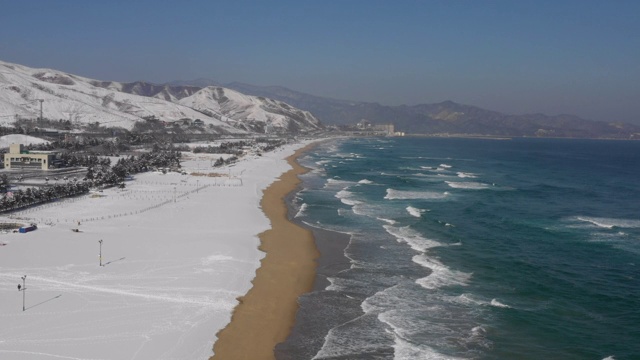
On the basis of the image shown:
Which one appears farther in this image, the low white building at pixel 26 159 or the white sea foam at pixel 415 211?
the low white building at pixel 26 159

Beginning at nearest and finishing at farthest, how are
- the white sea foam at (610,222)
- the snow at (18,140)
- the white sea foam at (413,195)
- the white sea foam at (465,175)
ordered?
the white sea foam at (610,222) → the white sea foam at (413,195) → the white sea foam at (465,175) → the snow at (18,140)

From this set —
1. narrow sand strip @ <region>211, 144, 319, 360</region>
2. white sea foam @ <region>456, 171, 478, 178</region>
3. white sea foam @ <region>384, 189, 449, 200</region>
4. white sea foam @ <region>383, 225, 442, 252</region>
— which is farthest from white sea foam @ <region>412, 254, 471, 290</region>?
white sea foam @ <region>456, 171, 478, 178</region>

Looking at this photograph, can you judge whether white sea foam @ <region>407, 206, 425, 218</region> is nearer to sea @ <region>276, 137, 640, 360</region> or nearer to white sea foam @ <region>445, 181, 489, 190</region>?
sea @ <region>276, 137, 640, 360</region>

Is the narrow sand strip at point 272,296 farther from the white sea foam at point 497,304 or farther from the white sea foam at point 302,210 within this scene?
the white sea foam at point 497,304

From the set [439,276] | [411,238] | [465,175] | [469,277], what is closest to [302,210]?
[411,238]

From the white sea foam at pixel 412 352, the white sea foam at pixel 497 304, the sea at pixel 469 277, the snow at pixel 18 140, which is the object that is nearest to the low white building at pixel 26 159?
the snow at pixel 18 140

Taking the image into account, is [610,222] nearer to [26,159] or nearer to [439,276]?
[439,276]
